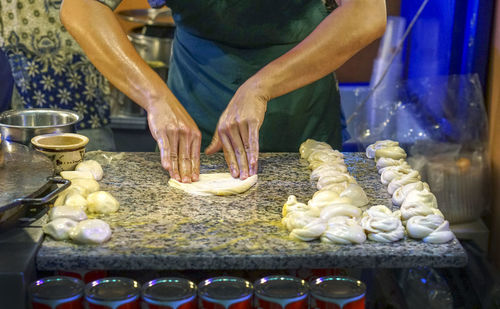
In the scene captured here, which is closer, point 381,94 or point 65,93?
point 381,94

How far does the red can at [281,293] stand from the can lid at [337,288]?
3 centimetres

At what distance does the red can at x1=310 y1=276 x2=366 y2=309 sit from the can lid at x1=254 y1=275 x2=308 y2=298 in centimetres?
3

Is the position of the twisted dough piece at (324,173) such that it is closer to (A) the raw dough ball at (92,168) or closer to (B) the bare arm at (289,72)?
(B) the bare arm at (289,72)

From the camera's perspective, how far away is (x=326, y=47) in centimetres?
199

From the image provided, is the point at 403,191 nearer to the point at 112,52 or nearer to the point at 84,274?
the point at 84,274

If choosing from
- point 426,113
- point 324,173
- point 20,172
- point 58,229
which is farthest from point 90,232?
point 426,113

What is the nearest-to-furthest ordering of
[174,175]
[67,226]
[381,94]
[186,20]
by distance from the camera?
[67,226] → [174,175] → [186,20] → [381,94]

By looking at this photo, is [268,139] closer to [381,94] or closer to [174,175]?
[174,175]

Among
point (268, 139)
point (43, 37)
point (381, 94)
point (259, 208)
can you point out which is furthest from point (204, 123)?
point (43, 37)

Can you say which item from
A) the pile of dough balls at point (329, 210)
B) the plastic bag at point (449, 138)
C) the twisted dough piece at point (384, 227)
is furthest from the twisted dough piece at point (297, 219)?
the plastic bag at point (449, 138)

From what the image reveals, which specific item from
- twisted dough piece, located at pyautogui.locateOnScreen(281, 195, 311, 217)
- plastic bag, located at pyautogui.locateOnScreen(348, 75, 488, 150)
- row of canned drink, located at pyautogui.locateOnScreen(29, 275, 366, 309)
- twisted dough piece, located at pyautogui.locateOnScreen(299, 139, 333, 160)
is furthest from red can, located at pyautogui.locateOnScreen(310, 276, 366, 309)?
plastic bag, located at pyautogui.locateOnScreen(348, 75, 488, 150)

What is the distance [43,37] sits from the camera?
13.9 ft

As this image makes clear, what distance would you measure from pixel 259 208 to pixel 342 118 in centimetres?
115

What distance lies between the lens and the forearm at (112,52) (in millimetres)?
1974
